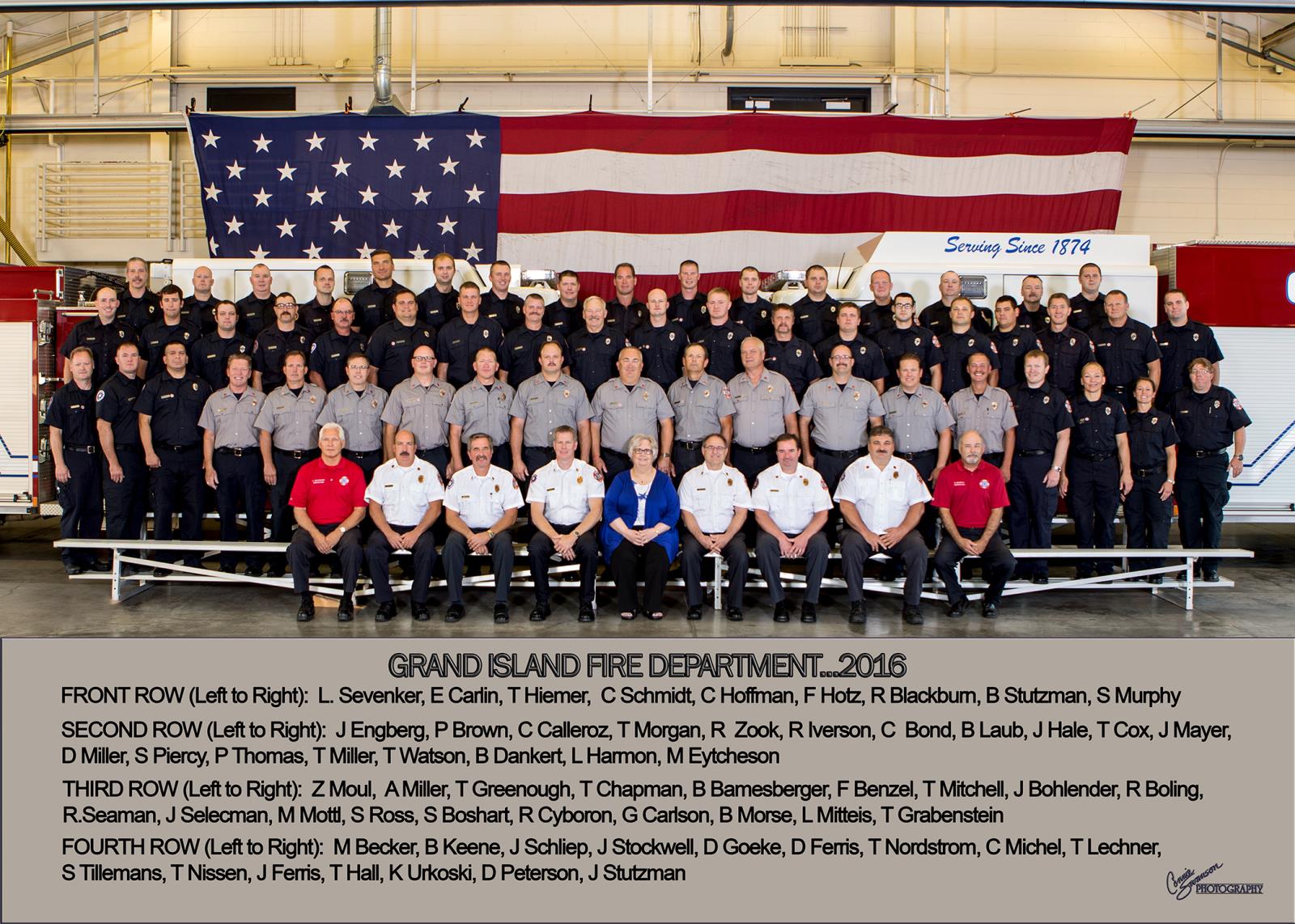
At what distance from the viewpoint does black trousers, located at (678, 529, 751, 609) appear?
24.0 feet

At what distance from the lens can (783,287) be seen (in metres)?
9.49

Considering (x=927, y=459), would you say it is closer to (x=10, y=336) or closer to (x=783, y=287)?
(x=783, y=287)

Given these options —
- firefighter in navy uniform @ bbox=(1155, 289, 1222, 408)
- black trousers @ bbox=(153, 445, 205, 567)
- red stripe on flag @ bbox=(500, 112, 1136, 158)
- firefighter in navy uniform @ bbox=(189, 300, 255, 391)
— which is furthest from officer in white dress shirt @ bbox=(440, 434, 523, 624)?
red stripe on flag @ bbox=(500, 112, 1136, 158)

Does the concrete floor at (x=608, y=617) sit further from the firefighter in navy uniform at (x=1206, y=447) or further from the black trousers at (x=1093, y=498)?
the firefighter in navy uniform at (x=1206, y=447)

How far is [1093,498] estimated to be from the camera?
8297 millimetres

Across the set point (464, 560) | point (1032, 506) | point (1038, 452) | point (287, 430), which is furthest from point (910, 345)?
point (287, 430)

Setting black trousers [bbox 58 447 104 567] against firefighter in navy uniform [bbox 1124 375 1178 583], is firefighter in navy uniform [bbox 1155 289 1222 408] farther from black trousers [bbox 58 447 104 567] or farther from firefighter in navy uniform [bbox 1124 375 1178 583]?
black trousers [bbox 58 447 104 567]

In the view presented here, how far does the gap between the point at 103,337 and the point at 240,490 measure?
1.98 metres

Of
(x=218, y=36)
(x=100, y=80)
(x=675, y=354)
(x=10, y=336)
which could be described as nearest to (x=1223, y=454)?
(x=675, y=354)

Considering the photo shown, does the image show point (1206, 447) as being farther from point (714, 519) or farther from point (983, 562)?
point (714, 519)

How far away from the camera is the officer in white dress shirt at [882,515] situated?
24.1 ft

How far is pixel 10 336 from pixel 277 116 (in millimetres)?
4452

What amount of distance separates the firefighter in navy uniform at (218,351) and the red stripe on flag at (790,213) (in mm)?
4376

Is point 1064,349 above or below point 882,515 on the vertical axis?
above
